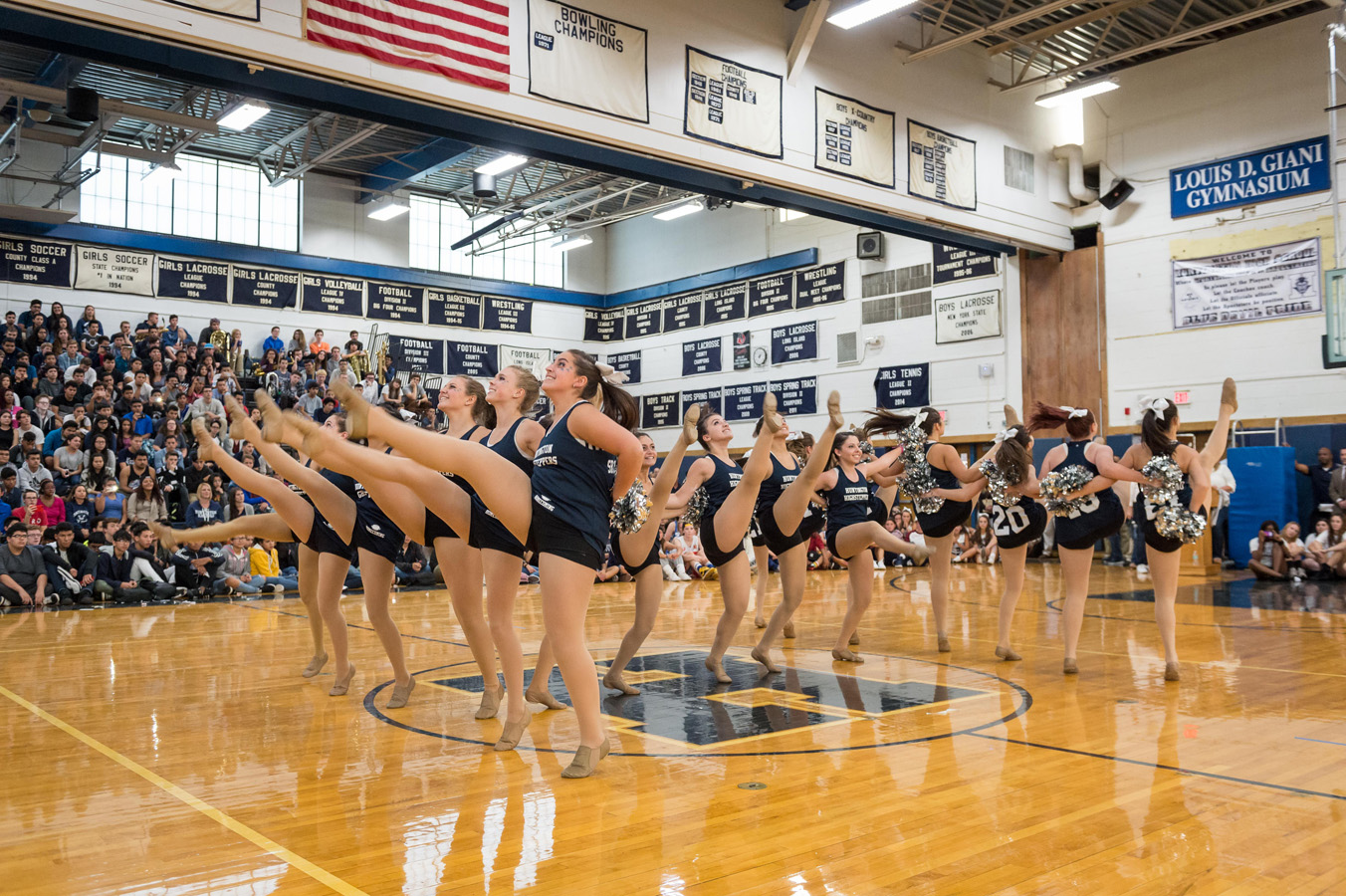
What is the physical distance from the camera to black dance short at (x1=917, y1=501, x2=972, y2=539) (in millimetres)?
7121

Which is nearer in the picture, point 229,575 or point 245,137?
point 229,575

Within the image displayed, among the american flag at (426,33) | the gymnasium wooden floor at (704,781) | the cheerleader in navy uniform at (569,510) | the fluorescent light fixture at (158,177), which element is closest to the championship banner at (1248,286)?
the gymnasium wooden floor at (704,781)

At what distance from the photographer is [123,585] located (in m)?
11.2

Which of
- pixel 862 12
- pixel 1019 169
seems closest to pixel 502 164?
pixel 862 12

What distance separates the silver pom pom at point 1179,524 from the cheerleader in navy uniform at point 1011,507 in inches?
30.3

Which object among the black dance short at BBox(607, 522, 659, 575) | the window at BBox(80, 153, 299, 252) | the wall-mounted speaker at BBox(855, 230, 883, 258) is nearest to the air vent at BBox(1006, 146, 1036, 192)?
the wall-mounted speaker at BBox(855, 230, 883, 258)

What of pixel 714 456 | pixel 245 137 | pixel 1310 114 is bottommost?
pixel 714 456

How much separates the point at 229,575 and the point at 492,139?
20.7 feet

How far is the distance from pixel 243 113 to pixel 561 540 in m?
14.8

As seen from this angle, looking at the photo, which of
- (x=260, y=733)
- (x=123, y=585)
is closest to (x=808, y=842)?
(x=260, y=733)

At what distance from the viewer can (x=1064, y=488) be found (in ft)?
20.8

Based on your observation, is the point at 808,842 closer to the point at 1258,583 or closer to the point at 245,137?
the point at 1258,583

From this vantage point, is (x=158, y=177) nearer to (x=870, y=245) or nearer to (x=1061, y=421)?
(x=870, y=245)

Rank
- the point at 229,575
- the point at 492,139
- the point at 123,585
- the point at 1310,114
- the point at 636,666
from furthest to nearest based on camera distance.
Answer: the point at 1310,114, the point at 229,575, the point at 123,585, the point at 492,139, the point at 636,666
